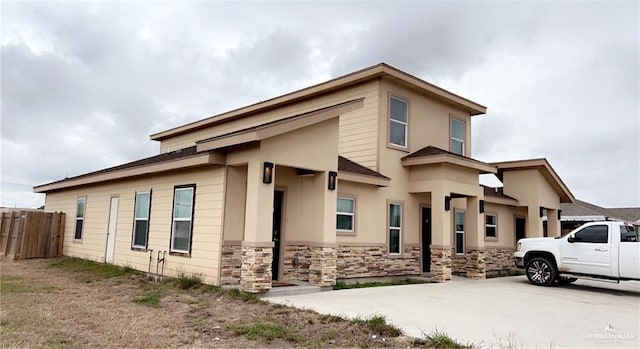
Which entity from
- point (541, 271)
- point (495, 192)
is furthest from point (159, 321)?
point (495, 192)

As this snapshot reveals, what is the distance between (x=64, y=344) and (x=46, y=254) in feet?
43.3

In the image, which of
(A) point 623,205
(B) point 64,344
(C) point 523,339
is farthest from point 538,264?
(A) point 623,205

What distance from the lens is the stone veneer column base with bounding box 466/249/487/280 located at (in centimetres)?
1431

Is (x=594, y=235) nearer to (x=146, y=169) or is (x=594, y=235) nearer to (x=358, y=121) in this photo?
(x=358, y=121)

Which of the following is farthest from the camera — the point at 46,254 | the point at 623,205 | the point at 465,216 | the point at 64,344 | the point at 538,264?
the point at 623,205

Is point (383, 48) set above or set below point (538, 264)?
above

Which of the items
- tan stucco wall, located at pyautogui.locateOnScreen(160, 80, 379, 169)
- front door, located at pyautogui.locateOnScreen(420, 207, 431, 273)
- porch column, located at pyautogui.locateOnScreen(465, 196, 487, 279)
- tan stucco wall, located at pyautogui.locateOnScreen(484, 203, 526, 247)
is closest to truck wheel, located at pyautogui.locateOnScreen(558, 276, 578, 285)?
porch column, located at pyautogui.locateOnScreen(465, 196, 487, 279)

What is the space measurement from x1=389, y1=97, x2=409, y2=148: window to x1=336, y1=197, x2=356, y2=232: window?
2716mm

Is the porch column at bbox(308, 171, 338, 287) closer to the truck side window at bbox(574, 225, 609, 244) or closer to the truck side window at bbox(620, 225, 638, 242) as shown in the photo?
the truck side window at bbox(574, 225, 609, 244)

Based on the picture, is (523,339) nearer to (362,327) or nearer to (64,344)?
(362,327)

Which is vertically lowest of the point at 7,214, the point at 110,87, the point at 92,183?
the point at 7,214

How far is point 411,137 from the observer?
14.2m

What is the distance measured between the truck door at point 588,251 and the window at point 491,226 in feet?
15.2

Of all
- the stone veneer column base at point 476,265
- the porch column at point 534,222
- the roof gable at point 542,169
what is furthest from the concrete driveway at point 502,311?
the roof gable at point 542,169
